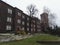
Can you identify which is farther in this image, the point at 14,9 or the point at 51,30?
the point at 51,30

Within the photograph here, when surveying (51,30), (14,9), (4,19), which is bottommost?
(51,30)

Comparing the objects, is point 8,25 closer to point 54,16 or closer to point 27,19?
point 27,19

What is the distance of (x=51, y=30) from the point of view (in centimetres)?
8644

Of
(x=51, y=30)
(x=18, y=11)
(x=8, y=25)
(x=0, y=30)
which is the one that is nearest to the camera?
(x=0, y=30)

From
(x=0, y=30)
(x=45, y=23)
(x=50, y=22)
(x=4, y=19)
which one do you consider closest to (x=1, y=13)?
(x=4, y=19)

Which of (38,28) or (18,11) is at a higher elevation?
(18,11)

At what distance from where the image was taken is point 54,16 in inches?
4232

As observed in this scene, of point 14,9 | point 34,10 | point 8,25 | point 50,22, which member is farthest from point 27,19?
point 8,25

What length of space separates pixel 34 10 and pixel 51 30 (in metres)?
17.3

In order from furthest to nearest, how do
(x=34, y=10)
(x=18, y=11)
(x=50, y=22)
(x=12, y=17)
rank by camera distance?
(x=50, y=22) < (x=34, y=10) < (x=18, y=11) < (x=12, y=17)

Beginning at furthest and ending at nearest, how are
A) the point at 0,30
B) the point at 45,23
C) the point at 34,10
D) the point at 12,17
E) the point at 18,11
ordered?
the point at 45,23
the point at 34,10
the point at 18,11
the point at 12,17
the point at 0,30

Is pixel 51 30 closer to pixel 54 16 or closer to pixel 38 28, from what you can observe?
pixel 54 16

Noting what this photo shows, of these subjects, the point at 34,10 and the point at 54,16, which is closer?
the point at 34,10

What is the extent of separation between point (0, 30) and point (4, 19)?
5.36m
